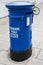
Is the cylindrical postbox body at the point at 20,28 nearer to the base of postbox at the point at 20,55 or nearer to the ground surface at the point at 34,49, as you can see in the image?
the base of postbox at the point at 20,55

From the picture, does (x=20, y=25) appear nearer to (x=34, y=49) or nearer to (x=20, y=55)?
(x=20, y=55)

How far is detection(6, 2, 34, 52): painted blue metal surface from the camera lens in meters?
2.82

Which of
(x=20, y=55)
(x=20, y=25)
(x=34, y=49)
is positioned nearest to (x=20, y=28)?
(x=20, y=25)

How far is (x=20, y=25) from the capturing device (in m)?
2.90

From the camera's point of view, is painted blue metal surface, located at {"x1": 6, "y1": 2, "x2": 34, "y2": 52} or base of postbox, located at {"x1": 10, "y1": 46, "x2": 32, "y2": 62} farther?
base of postbox, located at {"x1": 10, "y1": 46, "x2": 32, "y2": 62}

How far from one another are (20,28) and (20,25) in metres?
0.06

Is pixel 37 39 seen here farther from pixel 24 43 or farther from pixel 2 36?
pixel 24 43

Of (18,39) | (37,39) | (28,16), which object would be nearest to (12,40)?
(18,39)

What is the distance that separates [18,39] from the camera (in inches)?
117

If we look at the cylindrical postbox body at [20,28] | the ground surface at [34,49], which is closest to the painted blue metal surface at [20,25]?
the cylindrical postbox body at [20,28]

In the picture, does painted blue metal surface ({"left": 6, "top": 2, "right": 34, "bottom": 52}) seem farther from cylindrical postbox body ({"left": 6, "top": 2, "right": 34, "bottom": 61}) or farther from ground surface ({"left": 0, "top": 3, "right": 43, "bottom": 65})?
ground surface ({"left": 0, "top": 3, "right": 43, "bottom": 65})

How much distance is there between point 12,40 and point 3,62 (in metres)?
0.48

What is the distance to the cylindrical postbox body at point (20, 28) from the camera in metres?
2.84

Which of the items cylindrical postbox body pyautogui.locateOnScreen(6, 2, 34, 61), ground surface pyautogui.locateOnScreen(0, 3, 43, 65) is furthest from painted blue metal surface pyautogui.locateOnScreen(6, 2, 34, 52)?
ground surface pyautogui.locateOnScreen(0, 3, 43, 65)
